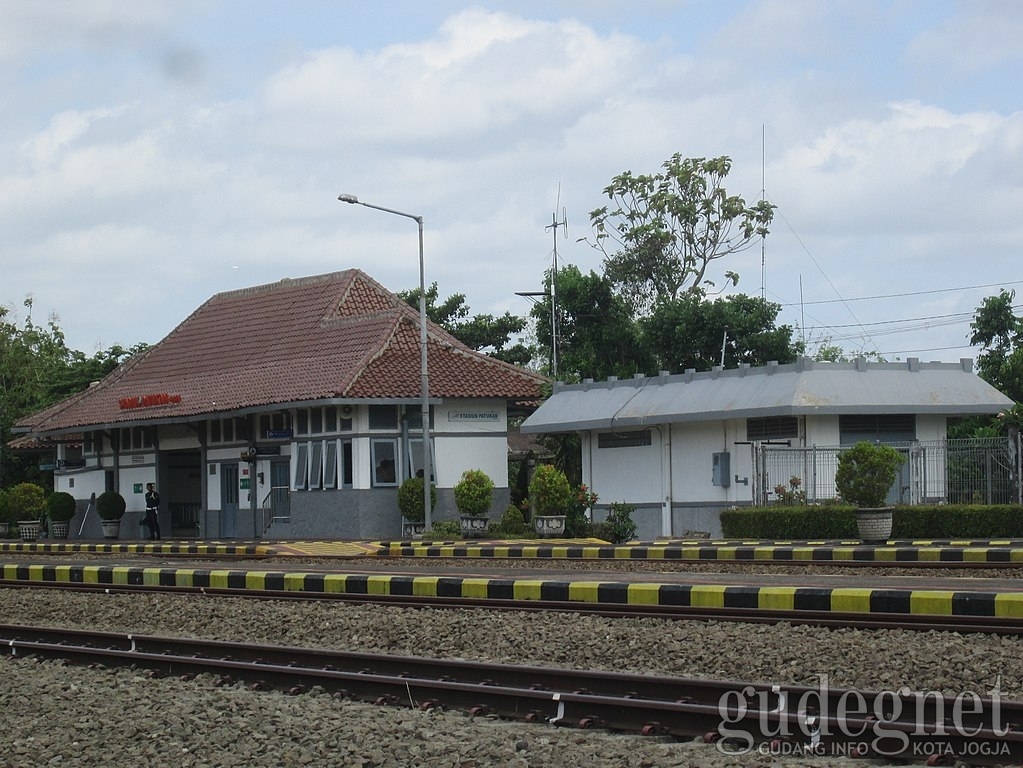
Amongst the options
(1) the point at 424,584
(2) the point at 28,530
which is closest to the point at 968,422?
(1) the point at 424,584

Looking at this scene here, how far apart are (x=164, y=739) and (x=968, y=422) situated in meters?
33.0

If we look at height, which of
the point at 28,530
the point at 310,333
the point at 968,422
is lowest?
the point at 28,530

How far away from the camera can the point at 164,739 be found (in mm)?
8867

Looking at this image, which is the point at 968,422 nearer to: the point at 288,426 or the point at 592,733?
the point at 288,426

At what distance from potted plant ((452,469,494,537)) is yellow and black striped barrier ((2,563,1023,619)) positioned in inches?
499

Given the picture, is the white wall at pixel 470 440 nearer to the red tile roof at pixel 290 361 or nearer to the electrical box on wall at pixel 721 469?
the red tile roof at pixel 290 361

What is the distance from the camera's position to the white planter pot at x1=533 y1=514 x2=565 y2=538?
101 ft

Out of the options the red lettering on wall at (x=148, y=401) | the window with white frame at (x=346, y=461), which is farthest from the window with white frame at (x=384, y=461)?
the red lettering on wall at (x=148, y=401)

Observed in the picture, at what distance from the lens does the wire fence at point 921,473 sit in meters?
27.7

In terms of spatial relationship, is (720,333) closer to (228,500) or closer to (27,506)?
(228,500)

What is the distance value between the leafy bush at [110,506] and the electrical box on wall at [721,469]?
19984 mm

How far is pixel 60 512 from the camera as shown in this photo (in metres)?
43.9

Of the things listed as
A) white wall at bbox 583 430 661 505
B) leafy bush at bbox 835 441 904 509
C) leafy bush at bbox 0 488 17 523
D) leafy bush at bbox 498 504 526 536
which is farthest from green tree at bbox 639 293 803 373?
leafy bush at bbox 0 488 17 523

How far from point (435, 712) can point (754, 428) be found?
22.0 metres
